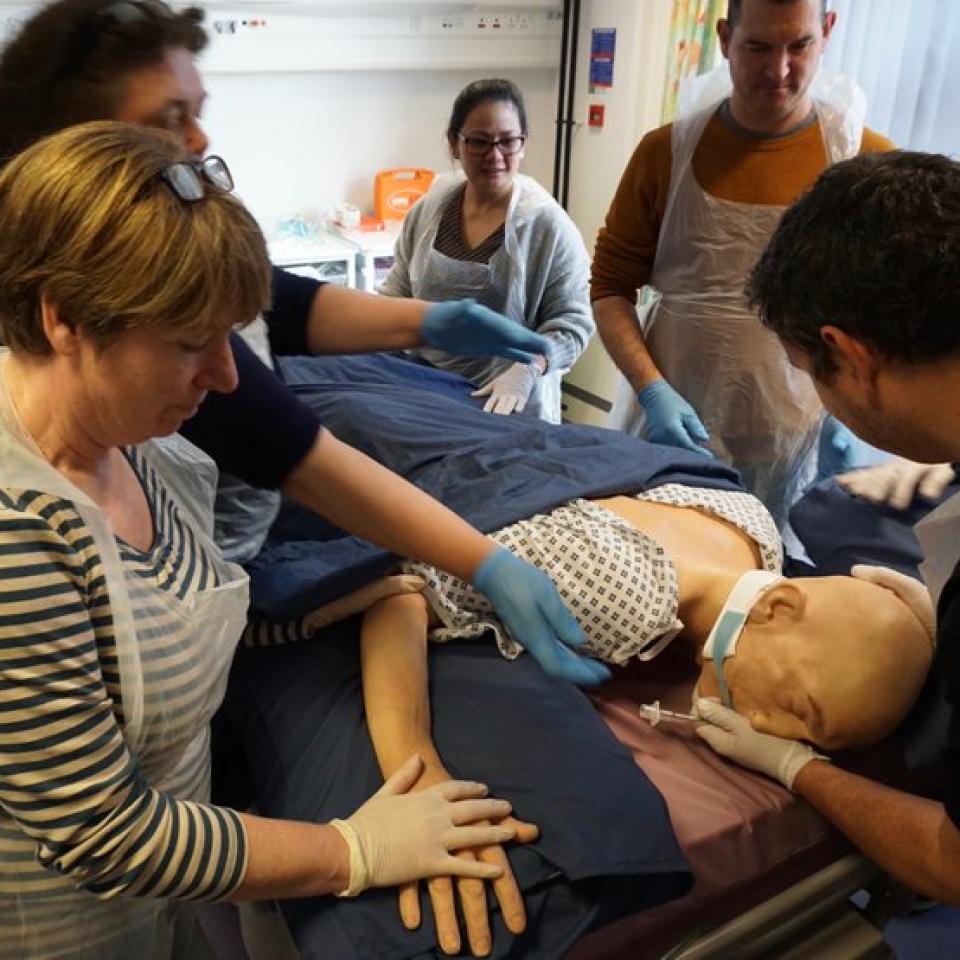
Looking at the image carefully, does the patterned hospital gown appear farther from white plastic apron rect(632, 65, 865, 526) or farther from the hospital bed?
white plastic apron rect(632, 65, 865, 526)

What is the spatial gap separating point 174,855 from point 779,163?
5.70ft

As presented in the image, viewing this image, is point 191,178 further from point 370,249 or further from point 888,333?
point 370,249

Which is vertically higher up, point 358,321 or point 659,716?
point 358,321

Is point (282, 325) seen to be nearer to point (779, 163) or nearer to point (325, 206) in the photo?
point (779, 163)

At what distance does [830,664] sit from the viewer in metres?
1.21

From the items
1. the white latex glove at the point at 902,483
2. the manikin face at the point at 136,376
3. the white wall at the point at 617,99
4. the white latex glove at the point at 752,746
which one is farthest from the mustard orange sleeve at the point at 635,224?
the white wall at the point at 617,99

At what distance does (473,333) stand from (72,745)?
1.15 meters

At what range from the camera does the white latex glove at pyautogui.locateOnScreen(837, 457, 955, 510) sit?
161 cm

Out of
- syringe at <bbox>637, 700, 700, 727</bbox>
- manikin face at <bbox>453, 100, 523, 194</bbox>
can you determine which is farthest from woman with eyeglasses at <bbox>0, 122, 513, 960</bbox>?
manikin face at <bbox>453, 100, 523, 194</bbox>

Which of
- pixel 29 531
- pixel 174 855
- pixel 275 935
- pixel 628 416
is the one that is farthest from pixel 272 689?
pixel 628 416

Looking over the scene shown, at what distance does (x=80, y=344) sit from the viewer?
30.5 inches

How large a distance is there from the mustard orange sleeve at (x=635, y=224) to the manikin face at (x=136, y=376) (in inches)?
56.8

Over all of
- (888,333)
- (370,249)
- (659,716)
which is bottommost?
(370,249)

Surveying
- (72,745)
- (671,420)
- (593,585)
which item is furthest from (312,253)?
(72,745)
